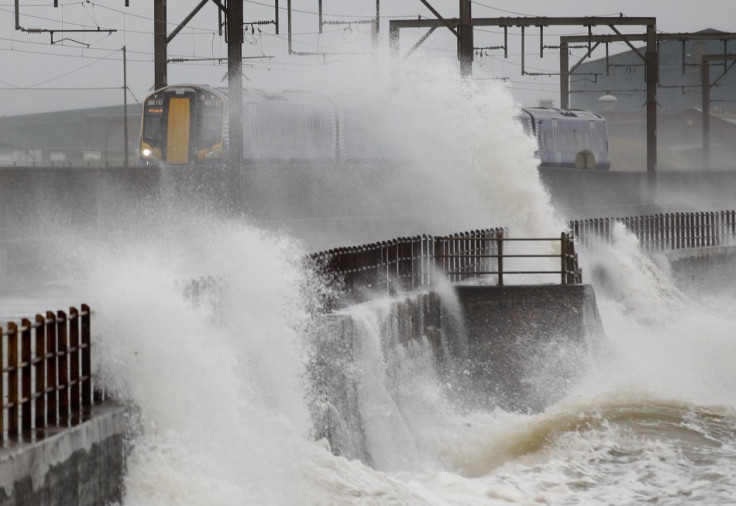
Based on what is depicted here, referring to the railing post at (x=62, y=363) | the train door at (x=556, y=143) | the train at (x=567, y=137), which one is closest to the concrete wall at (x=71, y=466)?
the railing post at (x=62, y=363)

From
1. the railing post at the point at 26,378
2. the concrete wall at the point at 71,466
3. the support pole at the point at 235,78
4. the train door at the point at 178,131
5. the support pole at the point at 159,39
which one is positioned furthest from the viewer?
the train door at the point at 178,131

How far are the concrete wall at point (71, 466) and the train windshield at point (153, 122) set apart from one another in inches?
958

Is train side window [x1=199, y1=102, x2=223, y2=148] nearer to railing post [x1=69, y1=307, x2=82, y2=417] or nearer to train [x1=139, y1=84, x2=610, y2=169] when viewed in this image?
train [x1=139, y1=84, x2=610, y2=169]

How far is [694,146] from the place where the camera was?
93.3 metres

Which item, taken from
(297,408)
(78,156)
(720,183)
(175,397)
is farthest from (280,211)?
(78,156)

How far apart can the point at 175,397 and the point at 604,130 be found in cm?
4322

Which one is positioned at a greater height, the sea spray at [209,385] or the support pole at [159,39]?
the support pole at [159,39]

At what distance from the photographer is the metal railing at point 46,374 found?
327 inches

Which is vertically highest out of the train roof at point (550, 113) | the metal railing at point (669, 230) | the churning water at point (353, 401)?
the train roof at point (550, 113)

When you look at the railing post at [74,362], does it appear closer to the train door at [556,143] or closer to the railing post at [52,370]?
the railing post at [52,370]

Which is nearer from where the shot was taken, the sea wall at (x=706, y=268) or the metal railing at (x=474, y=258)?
the metal railing at (x=474, y=258)

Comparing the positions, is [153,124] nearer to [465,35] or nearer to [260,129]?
[260,129]

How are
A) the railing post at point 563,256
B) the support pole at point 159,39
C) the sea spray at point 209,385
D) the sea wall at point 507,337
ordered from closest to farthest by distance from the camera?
the sea spray at point 209,385
the sea wall at point 507,337
the railing post at point 563,256
the support pole at point 159,39

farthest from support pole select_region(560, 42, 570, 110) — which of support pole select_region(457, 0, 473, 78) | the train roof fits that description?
support pole select_region(457, 0, 473, 78)
